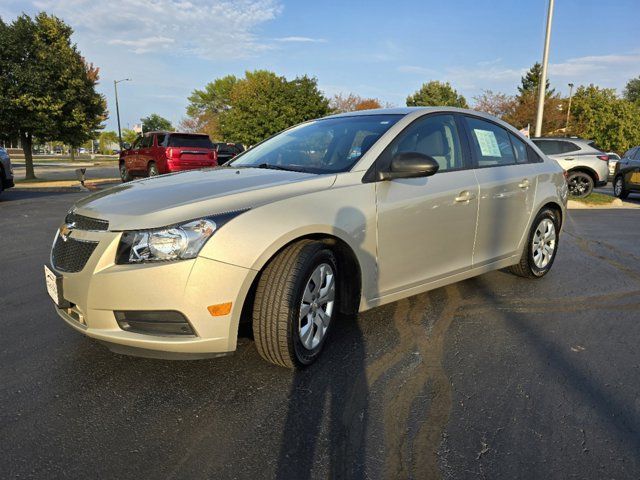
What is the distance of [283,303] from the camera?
2.67 metres

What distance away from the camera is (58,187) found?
16781mm

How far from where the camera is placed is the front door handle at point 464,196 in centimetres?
372

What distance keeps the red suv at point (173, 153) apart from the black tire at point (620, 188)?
12.9m

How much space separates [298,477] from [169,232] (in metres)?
1.32

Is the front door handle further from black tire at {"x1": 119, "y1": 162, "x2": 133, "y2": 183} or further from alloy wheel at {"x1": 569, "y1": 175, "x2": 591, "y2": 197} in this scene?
black tire at {"x1": 119, "y1": 162, "x2": 133, "y2": 183}

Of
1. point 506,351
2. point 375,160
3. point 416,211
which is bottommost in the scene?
point 506,351

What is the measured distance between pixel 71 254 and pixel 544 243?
4352 millimetres

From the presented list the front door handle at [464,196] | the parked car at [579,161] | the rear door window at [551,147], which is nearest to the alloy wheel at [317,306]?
the front door handle at [464,196]

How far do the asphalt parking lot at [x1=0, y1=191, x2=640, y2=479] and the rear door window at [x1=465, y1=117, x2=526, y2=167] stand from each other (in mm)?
1288

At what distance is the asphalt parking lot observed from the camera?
83.2 inches

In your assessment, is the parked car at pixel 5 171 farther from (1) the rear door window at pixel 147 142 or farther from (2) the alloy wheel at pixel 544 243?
(2) the alloy wheel at pixel 544 243

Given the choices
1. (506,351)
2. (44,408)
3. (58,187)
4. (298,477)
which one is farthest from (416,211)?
(58,187)

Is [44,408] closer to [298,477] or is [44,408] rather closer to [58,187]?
[298,477]

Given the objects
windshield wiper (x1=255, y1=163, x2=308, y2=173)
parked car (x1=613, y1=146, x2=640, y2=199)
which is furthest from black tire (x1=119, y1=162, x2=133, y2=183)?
parked car (x1=613, y1=146, x2=640, y2=199)
